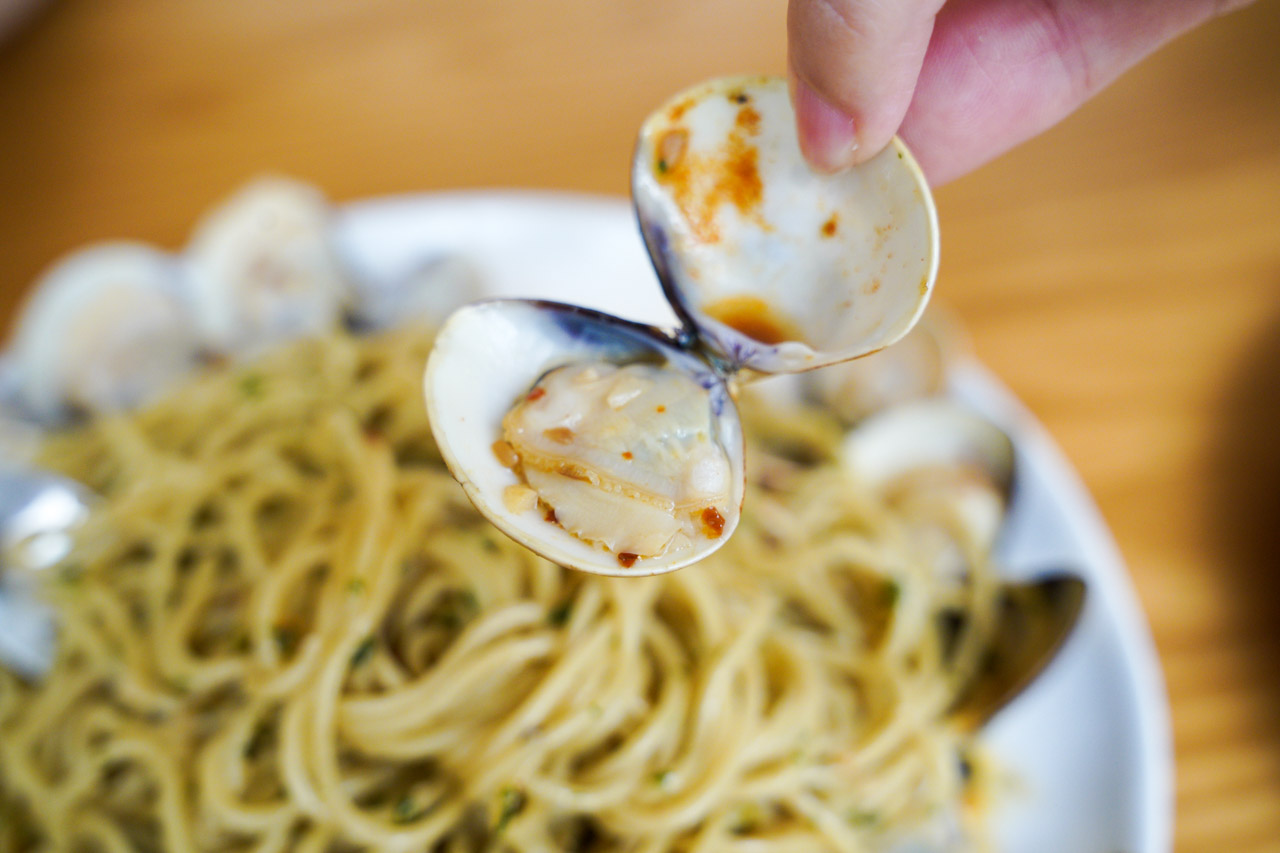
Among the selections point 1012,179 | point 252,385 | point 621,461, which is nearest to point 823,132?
point 621,461

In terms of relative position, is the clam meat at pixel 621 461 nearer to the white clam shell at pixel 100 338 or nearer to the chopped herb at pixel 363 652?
the chopped herb at pixel 363 652

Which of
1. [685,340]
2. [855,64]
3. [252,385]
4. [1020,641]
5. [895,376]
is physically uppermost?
[855,64]

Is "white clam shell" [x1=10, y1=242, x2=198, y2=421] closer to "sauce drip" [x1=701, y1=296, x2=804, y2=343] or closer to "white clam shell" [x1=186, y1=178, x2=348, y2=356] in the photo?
"white clam shell" [x1=186, y1=178, x2=348, y2=356]

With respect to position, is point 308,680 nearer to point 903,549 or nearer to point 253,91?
point 903,549

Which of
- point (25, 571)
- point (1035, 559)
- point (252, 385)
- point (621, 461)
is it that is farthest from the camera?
point (252, 385)

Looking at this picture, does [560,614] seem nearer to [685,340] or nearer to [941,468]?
[685,340]

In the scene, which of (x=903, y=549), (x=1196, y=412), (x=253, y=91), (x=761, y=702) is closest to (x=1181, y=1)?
(x=903, y=549)
